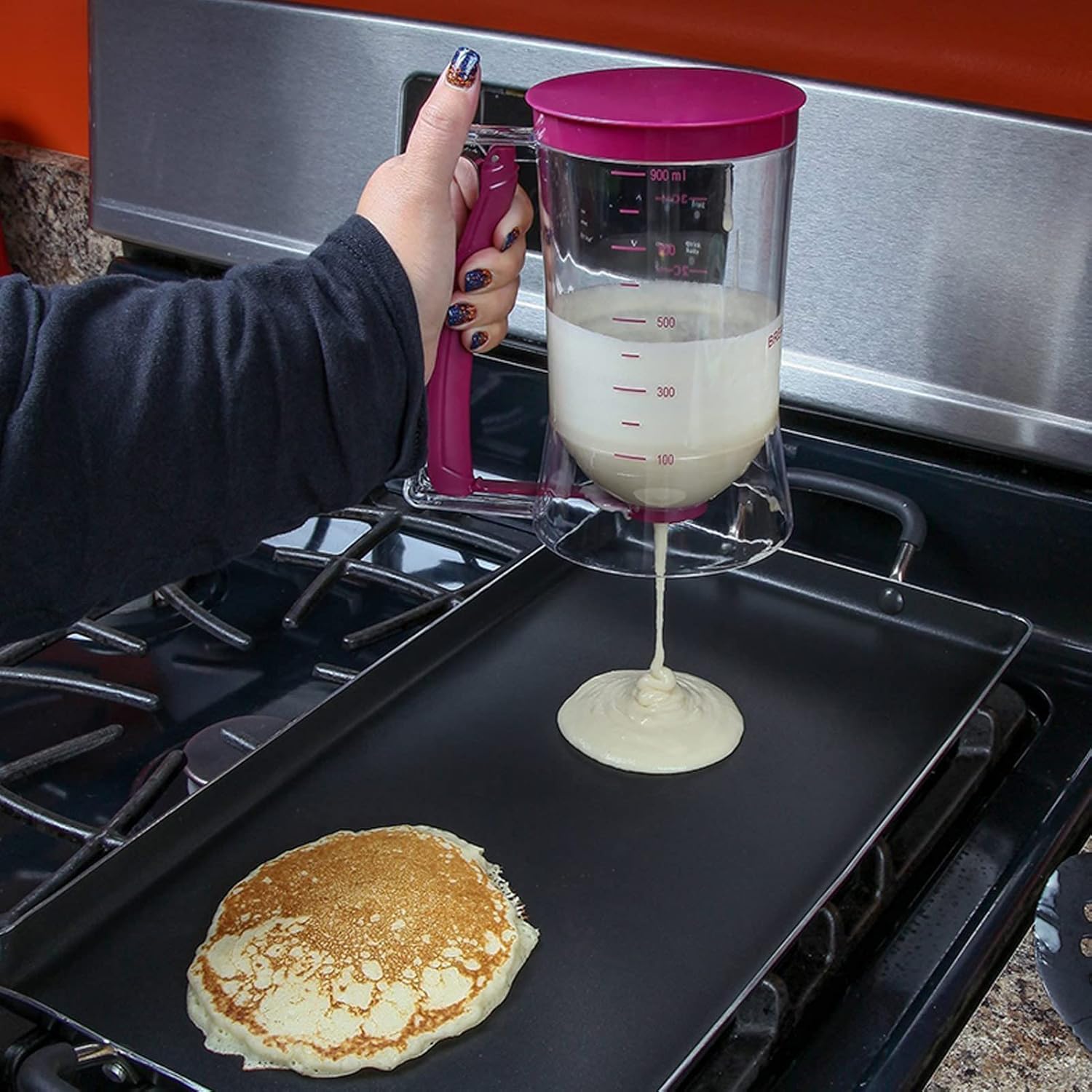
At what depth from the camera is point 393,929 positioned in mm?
697

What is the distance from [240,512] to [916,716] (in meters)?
0.41

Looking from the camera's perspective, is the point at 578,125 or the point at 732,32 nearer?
the point at 578,125

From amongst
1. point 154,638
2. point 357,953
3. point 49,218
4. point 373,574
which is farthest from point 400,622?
point 49,218

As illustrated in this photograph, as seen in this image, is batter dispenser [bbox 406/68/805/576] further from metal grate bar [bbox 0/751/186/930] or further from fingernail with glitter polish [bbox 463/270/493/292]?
metal grate bar [bbox 0/751/186/930]

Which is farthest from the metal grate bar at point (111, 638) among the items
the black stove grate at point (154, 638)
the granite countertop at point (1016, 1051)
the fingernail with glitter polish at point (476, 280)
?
the granite countertop at point (1016, 1051)

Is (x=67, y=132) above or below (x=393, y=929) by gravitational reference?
above

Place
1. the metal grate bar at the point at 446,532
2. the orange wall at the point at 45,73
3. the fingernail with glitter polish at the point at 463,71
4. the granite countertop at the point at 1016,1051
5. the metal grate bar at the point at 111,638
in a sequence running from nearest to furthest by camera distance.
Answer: the granite countertop at the point at 1016,1051 → the fingernail with glitter polish at the point at 463,71 → the metal grate bar at the point at 111,638 → the metal grate bar at the point at 446,532 → the orange wall at the point at 45,73

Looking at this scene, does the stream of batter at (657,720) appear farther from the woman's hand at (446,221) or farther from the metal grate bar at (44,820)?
the metal grate bar at (44,820)

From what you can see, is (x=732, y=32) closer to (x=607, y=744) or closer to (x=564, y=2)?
(x=564, y=2)

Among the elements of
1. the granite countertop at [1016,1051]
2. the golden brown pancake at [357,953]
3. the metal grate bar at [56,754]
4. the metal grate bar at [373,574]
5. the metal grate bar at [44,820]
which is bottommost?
the golden brown pancake at [357,953]

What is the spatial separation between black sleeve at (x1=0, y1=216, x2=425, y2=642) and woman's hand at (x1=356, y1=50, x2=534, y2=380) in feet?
0.06

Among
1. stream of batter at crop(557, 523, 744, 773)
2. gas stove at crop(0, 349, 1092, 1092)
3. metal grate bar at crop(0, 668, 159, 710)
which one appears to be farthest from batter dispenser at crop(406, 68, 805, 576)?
metal grate bar at crop(0, 668, 159, 710)

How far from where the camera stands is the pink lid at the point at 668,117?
0.60 metres

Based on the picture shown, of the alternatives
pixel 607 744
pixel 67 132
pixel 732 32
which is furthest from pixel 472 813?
pixel 67 132
